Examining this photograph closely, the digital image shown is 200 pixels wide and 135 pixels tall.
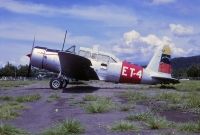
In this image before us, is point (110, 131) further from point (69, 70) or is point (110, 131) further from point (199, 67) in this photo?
point (199, 67)

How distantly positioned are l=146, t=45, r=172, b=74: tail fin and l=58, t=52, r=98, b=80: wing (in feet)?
14.2

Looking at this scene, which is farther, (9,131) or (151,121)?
(151,121)

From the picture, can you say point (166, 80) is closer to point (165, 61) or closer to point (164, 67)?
point (164, 67)

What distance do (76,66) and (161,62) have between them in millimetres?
6338

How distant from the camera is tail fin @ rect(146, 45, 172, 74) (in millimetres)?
29484

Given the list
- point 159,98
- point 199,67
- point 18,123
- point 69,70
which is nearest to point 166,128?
point 18,123

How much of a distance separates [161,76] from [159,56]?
62.7 inches

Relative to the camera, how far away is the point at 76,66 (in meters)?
26.9

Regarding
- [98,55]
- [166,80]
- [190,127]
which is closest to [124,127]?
[190,127]

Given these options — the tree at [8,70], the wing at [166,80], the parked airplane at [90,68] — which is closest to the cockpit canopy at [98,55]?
the parked airplane at [90,68]

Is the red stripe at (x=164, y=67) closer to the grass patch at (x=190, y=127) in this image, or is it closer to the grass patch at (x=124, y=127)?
the grass patch at (x=190, y=127)

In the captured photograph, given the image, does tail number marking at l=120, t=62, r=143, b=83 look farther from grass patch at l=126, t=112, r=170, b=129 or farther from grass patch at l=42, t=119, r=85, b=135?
grass patch at l=42, t=119, r=85, b=135

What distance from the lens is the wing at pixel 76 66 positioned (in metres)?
25.7

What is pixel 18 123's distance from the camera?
11531mm
